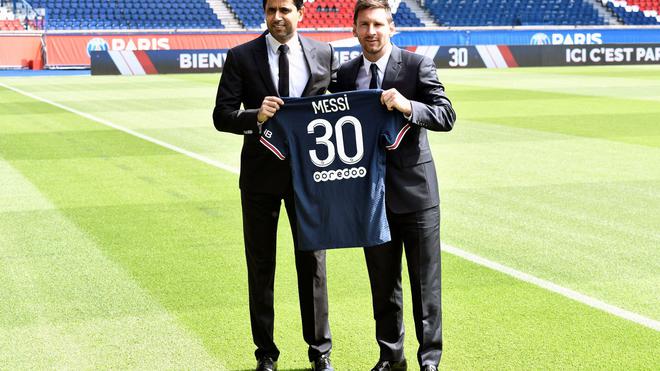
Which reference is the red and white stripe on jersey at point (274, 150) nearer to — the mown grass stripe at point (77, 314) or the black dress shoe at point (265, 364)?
the black dress shoe at point (265, 364)

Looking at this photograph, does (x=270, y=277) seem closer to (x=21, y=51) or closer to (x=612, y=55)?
(x=21, y=51)

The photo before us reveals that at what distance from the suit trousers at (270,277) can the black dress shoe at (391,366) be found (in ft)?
1.03

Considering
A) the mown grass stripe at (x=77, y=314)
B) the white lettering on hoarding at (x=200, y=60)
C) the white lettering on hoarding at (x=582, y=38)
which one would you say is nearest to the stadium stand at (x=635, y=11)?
Result: the white lettering on hoarding at (x=582, y=38)

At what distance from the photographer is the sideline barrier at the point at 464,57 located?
3709 cm

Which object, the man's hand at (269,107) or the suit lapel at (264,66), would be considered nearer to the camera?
the man's hand at (269,107)

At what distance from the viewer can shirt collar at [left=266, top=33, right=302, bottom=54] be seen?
17.4 feet

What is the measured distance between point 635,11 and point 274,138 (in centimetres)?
5135

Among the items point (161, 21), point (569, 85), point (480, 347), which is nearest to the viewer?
point (480, 347)

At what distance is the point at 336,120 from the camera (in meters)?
5.12

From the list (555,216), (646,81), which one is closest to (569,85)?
(646,81)

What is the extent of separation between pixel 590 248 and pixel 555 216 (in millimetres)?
1402

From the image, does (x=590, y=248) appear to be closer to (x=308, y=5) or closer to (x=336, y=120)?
(x=336, y=120)

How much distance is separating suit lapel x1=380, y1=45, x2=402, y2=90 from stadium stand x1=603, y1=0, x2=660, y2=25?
50.1 metres

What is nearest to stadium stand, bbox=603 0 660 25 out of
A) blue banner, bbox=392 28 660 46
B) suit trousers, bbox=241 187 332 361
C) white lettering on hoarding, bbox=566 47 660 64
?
blue banner, bbox=392 28 660 46
